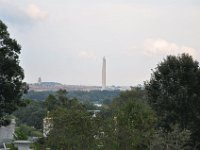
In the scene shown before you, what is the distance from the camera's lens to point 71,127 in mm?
27250

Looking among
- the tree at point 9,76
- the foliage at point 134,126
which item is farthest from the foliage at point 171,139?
the tree at point 9,76

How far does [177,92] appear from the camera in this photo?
35.1m

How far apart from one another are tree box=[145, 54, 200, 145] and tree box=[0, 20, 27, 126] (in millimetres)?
8938

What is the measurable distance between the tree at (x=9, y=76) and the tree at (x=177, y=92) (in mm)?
8938

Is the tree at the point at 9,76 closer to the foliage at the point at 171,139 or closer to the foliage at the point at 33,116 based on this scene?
the foliage at the point at 171,139

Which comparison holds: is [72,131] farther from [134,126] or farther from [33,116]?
[33,116]

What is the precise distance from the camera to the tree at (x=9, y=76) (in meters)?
29.1

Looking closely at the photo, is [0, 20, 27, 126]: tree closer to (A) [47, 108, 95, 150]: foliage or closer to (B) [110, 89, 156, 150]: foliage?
(A) [47, 108, 95, 150]: foliage

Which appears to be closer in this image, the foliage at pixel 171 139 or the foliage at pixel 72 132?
the foliage at pixel 72 132

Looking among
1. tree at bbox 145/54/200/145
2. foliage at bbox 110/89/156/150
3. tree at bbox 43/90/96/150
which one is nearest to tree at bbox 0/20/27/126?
tree at bbox 43/90/96/150

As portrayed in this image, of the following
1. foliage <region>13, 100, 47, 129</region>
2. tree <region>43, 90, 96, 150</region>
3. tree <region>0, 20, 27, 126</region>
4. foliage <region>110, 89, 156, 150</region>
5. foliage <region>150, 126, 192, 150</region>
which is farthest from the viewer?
foliage <region>13, 100, 47, 129</region>

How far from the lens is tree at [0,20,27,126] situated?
29125 millimetres


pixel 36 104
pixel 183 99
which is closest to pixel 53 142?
pixel 183 99

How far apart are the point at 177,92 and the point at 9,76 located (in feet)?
34.0
